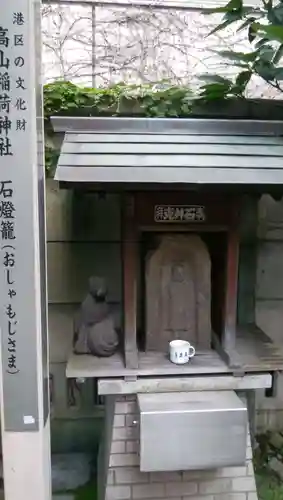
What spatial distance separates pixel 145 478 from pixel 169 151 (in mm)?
1442

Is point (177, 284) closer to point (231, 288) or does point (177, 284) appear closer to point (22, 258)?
point (231, 288)

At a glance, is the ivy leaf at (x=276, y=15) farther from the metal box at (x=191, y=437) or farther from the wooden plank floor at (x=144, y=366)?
the metal box at (x=191, y=437)

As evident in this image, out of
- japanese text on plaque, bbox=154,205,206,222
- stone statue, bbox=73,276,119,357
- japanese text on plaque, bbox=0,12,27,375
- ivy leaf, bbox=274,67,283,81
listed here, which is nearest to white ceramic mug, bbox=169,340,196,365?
stone statue, bbox=73,276,119,357

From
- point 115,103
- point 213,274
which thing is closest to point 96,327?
point 213,274

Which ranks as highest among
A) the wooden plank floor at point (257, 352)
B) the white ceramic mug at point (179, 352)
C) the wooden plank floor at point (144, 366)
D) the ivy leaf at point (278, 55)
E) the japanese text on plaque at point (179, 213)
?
the ivy leaf at point (278, 55)

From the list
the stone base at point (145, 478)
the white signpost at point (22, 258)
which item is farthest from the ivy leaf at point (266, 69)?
the stone base at point (145, 478)

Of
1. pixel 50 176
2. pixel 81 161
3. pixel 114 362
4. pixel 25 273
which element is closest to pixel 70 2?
pixel 50 176

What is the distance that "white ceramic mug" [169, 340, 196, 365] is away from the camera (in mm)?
Result: 2082

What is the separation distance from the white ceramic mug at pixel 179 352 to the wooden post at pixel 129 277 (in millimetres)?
162

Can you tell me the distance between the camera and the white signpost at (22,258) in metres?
1.69

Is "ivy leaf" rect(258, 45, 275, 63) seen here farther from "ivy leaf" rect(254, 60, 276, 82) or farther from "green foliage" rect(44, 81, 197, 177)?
"green foliage" rect(44, 81, 197, 177)

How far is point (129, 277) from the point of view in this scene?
2.07 meters

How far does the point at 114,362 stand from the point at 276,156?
113cm

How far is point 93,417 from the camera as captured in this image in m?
2.77
